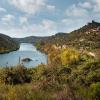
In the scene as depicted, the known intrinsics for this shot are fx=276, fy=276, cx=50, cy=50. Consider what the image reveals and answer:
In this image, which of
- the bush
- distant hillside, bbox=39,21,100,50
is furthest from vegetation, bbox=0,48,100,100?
distant hillside, bbox=39,21,100,50

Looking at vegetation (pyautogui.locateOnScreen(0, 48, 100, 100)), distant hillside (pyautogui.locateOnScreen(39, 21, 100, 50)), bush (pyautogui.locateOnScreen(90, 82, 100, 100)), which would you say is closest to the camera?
vegetation (pyautogui.locateOnScreen(0, 48, 100, 100))

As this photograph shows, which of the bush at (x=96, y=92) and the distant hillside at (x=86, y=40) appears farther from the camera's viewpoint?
the distant hillside at (x=86, y=40)

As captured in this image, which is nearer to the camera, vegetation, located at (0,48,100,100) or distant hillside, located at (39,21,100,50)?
vegetation, located at (0,48,100,100)

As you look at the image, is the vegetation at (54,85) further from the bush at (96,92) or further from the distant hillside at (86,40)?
the distant hillside at (86,40)

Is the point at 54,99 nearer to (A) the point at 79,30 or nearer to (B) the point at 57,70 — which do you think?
(B) the point at 57,70

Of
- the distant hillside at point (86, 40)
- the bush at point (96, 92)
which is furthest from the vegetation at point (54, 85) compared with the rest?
the distant hillside at point (86, 40)

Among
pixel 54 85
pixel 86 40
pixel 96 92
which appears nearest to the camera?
pixel 96 92

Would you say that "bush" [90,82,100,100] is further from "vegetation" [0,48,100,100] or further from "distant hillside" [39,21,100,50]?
"distant hillside" [39,21,100,50]

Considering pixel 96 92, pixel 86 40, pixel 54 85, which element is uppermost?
pixel 86 40

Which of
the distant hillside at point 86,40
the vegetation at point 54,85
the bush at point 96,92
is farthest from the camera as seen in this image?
the distant hillside at point 86,40

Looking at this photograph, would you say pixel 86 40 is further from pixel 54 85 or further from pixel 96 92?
pixel 96 92

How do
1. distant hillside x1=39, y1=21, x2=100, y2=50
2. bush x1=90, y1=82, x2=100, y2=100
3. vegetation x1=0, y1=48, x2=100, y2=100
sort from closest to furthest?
vegetation x1=0, y1=48, x2=100, y2=100 < bush x1=90, y1=82, x2=100, y2=100 < distant hillside x1=39, y1=21, x2=100, y2=50

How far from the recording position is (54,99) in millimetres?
8820

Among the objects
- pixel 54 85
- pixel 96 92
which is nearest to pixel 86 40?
pixel 54 85
